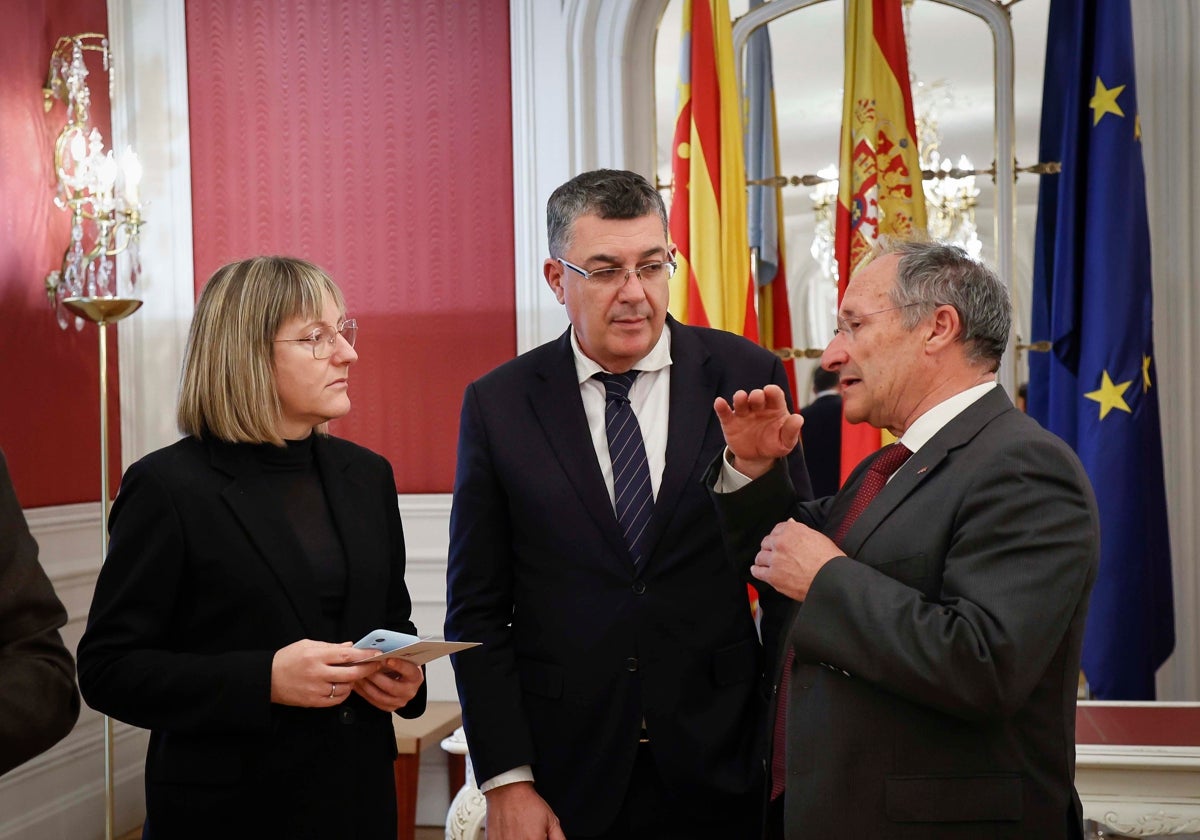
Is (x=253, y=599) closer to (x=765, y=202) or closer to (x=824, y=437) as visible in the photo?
(x=824, y=437)

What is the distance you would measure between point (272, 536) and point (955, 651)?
1.03 metres

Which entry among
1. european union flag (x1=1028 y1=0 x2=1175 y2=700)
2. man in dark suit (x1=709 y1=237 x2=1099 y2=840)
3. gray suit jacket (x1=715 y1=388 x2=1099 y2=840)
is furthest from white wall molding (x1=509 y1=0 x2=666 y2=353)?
gray suit jacket (x1=715 y1=388 x2=1099 y2=840)

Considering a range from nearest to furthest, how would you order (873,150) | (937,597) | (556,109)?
(937,597), (873,150), (556,109)

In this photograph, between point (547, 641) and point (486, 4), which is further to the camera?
point (486, 4)

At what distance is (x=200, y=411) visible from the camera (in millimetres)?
1906

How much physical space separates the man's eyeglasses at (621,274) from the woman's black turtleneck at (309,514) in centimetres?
56

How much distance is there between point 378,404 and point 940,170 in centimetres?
216

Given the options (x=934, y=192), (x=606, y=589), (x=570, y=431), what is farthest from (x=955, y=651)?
(x=934, y=192)

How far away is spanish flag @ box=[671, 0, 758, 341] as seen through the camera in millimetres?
3842

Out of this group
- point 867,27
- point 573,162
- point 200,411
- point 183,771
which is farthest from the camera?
point 573,162

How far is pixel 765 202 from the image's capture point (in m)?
4.21

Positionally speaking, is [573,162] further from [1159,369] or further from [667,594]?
[667,594]

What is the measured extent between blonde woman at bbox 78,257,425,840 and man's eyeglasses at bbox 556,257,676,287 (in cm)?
44

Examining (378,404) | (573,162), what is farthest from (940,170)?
(378,404)
